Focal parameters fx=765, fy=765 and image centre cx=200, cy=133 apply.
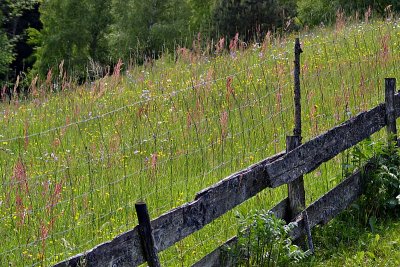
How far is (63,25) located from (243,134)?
127 feet

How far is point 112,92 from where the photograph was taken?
1124cm

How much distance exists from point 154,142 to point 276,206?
2.47 m

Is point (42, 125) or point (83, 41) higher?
point (42, 125)

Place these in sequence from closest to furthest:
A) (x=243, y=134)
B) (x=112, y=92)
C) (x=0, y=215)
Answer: (x=0, y=215)
(x=243, y=134)
(x=112, y=92)

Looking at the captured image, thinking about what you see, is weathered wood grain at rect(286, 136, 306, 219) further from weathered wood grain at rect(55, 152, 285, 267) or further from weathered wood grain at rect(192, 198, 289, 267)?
weathered wood grain at rect(192, 198, 289, 267)

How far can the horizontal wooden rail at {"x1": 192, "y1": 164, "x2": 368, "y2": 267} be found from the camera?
5.34m

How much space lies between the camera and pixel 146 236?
4375 mm

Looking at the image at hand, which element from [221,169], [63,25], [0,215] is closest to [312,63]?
[221,169]

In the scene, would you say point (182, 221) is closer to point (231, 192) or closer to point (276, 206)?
point (231, 192)

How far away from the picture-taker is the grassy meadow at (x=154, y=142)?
5891mm

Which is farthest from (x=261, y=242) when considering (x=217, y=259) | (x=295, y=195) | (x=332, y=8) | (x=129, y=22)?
(x=129, y=22)

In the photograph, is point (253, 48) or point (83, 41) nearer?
point (253, 48)

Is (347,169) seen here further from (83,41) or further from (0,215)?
(83,41)

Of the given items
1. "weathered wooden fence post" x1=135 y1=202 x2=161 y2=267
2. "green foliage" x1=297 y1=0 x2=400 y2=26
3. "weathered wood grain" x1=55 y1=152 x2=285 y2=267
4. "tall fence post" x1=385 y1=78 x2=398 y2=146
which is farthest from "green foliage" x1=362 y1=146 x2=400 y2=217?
"green foliage" x1=297 y1=0 x2=400 y2=26
